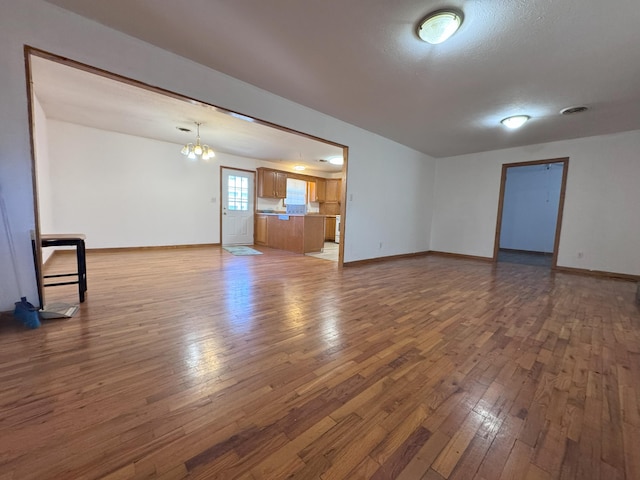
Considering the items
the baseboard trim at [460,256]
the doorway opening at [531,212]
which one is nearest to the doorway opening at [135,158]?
the baseboard trim at [460,256]

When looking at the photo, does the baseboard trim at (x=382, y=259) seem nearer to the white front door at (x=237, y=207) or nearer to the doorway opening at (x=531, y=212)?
the doorway opening at (x=531, y=212)

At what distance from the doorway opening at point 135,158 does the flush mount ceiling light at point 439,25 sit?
2015 millimetres

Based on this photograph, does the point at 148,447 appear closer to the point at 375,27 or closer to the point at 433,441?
the point at 433,441

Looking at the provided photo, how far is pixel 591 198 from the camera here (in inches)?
182

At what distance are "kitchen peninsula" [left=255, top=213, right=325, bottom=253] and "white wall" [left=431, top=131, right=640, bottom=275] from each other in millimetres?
3771

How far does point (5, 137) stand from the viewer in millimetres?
1936

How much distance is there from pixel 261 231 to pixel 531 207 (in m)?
7.61

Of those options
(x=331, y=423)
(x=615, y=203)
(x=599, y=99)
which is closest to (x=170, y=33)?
(x=331, y=423)

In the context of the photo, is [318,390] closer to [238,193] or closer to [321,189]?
[238,193]

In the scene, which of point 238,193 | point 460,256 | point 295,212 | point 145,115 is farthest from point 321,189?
point 145,115

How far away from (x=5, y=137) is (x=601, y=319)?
5444 millimetres

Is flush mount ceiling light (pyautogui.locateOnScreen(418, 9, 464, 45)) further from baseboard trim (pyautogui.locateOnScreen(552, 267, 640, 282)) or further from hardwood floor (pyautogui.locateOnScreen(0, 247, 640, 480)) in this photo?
baseboard trim (pyautogui.locateOnScreen(552, 267, 640, 282))

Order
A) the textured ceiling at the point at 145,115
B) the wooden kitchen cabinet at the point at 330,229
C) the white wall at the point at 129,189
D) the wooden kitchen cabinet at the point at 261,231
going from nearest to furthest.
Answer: the textured ceiling at the point at 145,115
the white wall at the point at 129,189
the wooden kitchen cabinet at the point at 261,231
the wooden kitchen cabinet at the point at 330,229

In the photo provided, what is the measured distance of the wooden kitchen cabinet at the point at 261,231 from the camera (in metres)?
7.11
